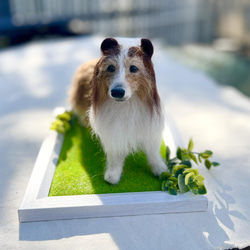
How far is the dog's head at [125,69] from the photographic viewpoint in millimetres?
1143

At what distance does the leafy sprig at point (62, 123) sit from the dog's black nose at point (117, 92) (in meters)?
0.74

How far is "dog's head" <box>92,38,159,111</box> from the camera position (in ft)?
3.75

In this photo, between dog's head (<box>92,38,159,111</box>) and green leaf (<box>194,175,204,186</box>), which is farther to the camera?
green leaf (<box>194,175,204,186</box>)

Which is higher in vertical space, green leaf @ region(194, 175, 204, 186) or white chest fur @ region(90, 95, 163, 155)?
white chest fur @ region(90, 95, 163, 155)

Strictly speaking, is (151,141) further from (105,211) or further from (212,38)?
(212,38)

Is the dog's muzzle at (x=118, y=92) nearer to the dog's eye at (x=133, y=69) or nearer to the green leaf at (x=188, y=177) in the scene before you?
the dog's eye at (x=133, y=69)

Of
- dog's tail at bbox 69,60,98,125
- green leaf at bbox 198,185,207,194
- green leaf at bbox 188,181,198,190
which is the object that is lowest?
green leaf at bbox 198,185,207,194

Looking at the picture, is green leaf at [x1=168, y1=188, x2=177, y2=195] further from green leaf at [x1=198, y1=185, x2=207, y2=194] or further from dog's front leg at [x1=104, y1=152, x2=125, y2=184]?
dog's front leg at [x1=104, y1=152, x2=125, y2=184]

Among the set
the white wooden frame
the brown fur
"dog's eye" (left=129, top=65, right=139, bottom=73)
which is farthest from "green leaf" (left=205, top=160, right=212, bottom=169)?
"dog's eye" (left=129, top=65, right=139, bottom=73)

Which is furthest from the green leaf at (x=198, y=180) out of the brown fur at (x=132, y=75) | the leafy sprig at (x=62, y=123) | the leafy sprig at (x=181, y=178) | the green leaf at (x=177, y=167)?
the leafy sprig at (x=62, y=123)

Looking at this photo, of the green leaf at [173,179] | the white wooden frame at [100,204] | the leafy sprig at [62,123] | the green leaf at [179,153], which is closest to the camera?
the white wooden frame at [100,204]

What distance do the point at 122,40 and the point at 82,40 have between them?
3.66m

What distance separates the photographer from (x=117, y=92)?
3.68ft

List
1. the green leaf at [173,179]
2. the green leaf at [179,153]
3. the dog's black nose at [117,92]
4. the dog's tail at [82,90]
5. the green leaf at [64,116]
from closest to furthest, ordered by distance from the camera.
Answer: the dog's black nose at [117,92] → the green leaf at [173,179] → the green leaf at [179,153] → the dog's tail at [82,90] → the green leaf at [64,116]
